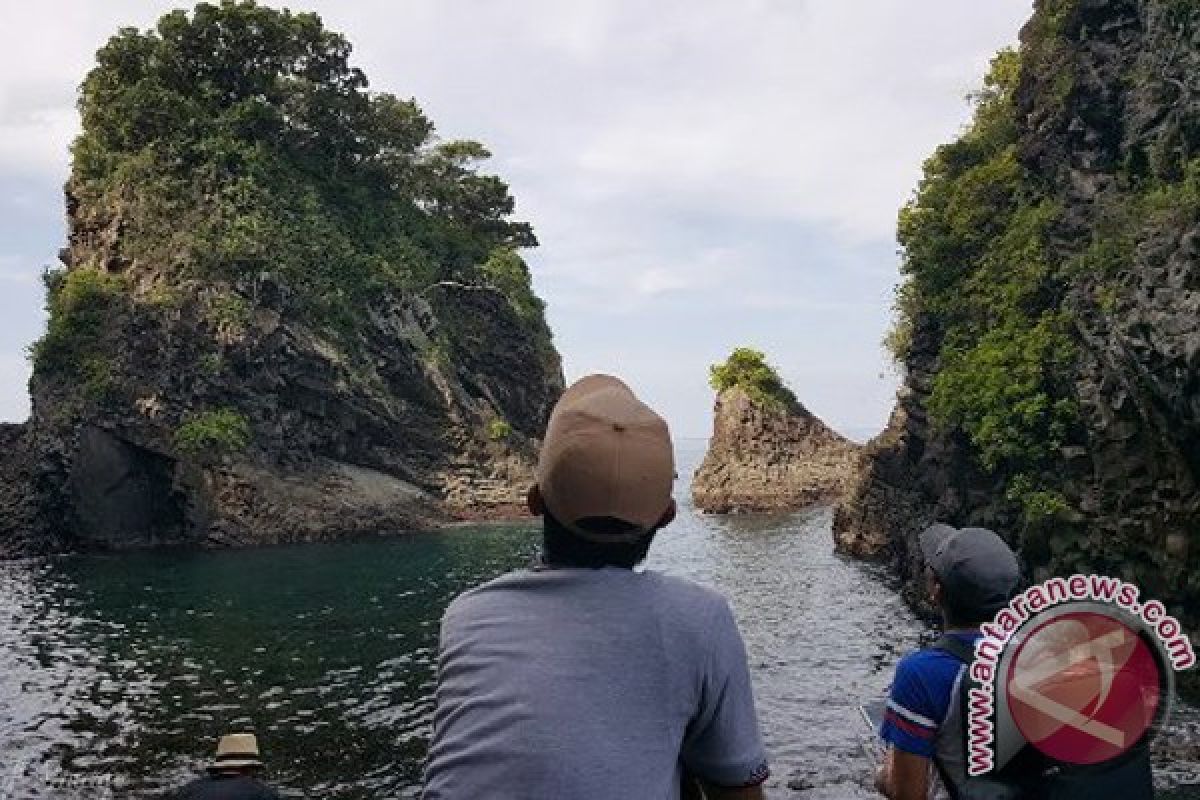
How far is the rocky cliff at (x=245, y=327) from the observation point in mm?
53188

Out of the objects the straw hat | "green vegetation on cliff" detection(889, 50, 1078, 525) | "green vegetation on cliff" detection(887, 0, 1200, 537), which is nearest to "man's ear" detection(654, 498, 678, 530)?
the straw hat

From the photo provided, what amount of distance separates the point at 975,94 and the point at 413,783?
39640 mm

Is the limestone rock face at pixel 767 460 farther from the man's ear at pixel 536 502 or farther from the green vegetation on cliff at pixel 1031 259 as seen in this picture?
the man's ear at pixel 536 502

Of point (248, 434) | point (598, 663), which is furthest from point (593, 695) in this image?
point (248, 434)

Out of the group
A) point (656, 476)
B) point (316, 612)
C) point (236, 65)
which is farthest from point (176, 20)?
point (656, 476)

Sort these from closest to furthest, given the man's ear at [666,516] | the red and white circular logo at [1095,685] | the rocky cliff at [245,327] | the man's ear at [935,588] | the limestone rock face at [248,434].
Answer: the man's ear at [666,516]
the red and white circular logo at [1095,685]
the man's ear at [935,588]
the limestone rock face at [248,434]
the rocky cliff at [245,327]

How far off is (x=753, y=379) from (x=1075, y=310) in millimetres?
56482

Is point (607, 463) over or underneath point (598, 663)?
over

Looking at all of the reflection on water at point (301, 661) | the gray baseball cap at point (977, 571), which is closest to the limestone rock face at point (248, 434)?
the reflection on water at point (301, 661)

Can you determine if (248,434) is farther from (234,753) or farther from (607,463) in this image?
(607,463)

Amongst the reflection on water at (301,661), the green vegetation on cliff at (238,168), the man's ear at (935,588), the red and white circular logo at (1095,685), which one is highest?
the green vegetation on cliff at (238,168)

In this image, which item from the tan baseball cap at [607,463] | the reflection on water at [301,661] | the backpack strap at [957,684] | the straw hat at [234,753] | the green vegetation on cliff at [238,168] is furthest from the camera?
the green vegetation on cliff at [238,168]

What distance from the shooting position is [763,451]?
7775 cm

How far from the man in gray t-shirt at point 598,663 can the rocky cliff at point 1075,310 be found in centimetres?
1738
